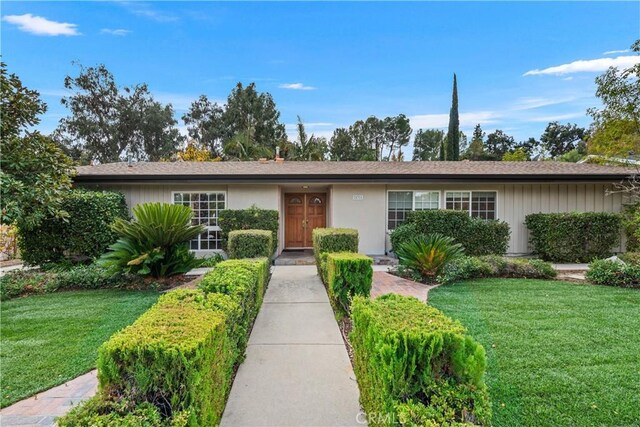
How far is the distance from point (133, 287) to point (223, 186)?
4.80m

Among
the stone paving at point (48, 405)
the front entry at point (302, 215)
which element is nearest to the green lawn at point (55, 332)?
the stone paving at point (48, 405)

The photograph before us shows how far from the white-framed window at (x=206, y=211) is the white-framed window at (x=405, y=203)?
5838mm

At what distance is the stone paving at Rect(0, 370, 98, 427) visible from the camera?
9.25ft

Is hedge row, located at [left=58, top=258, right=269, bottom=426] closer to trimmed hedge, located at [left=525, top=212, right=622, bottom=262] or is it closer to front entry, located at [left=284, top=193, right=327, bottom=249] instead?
front entry, located at [left=284, top=193, right=327, bottom=249]

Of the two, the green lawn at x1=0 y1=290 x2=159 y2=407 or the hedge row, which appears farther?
the green lawn at x1=0 y1=290 x2=159 y2=407

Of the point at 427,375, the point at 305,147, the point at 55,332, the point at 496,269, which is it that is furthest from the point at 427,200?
the point at 305,147

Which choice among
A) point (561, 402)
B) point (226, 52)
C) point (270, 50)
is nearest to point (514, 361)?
point (561, 402)

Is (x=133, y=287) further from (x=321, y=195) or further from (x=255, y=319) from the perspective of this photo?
(x=321, y=195)

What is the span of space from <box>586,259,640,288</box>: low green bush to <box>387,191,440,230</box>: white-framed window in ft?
15.8

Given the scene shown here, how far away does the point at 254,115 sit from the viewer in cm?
3222

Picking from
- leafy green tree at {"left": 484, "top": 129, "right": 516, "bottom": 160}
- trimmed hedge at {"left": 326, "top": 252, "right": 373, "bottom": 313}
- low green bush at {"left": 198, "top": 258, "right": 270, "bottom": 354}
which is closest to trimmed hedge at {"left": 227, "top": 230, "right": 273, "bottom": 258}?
low green bush at {"left": 198, "top": 258, "right": 270, "bottom": 354}

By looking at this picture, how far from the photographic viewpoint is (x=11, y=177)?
276 inches

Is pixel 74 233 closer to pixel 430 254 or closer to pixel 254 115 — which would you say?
pixel 430 254

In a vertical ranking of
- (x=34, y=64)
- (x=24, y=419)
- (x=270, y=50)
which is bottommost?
(x=24, y=419)
